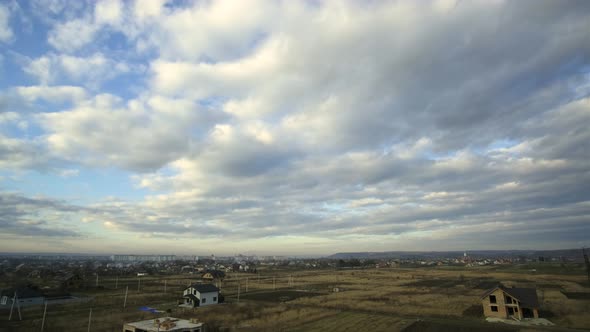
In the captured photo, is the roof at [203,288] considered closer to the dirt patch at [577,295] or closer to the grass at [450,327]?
the grass at [450,327]

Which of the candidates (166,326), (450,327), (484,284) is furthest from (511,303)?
(484,284)

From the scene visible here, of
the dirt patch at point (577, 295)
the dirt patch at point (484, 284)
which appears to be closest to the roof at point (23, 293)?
the dirt patch at point (484, 284)

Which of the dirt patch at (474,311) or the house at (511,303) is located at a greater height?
the house at (511,303)

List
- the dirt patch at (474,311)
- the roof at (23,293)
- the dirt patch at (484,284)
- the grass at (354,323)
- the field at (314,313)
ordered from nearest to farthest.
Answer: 1. the grass at (354,323)
2. the field at (314,313)
3. the dirt patch at (474,311)
4. the roof at (23,293)
5. the dirt patch at (484,284)

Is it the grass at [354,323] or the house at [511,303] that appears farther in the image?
the house at [511,303]

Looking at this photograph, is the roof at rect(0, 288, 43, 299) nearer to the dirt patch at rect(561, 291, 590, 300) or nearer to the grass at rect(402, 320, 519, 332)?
the grass at rect(402, 320, 519, 332)

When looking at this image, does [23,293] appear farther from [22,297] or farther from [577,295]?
[577,295]
